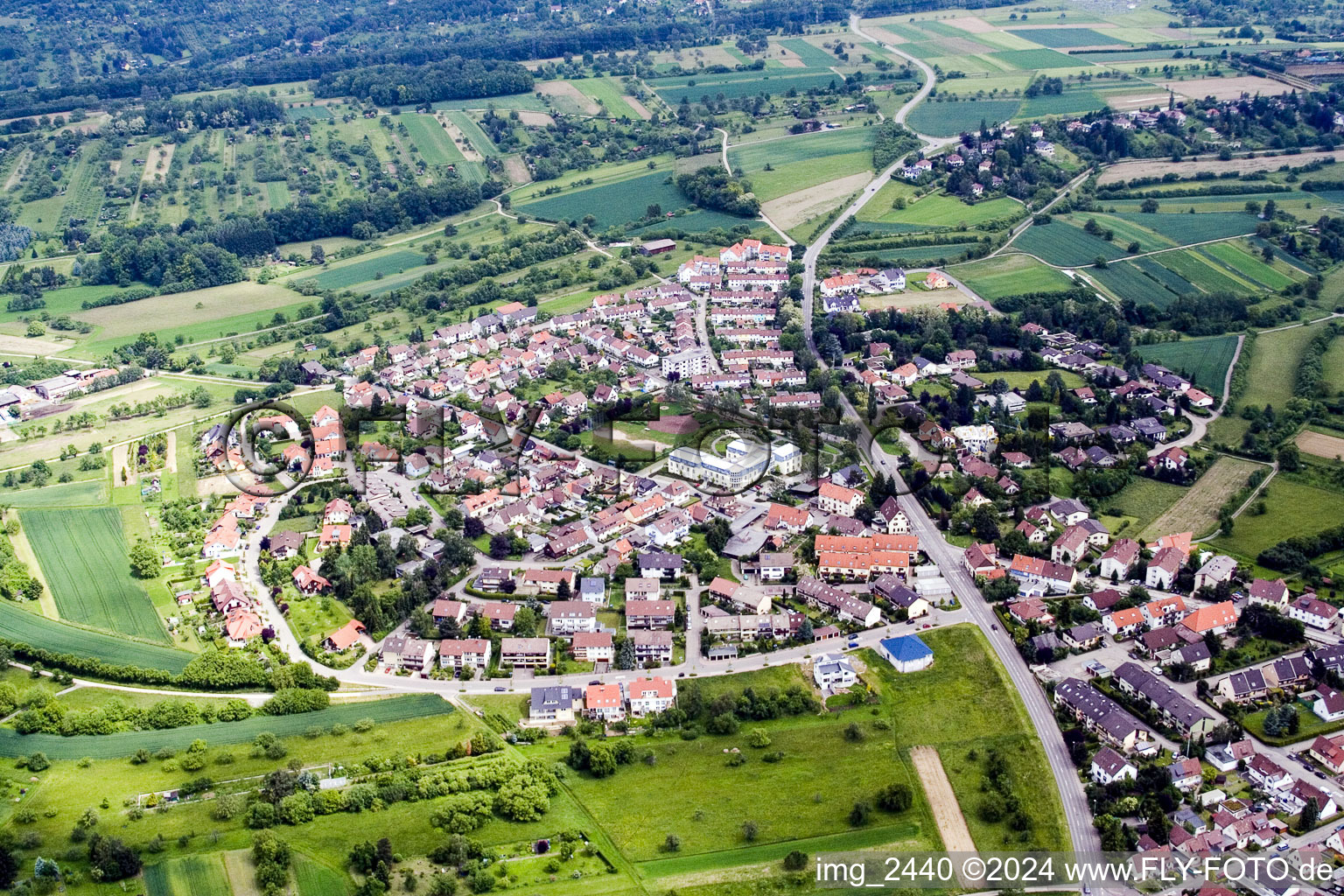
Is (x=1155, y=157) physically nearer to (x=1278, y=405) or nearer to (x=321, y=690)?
(x=1278, y=405)

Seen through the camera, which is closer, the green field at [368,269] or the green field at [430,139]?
the green field at [368,269]

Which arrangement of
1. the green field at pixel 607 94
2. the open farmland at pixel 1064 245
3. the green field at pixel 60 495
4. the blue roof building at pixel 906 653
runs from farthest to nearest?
the green field at pixel 607 94 → the open farmland at pixel 1064 245 → the green field at pixel 60 495 → the blue roof building at pixel 906 653

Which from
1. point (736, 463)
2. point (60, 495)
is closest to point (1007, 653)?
point (736, 463)

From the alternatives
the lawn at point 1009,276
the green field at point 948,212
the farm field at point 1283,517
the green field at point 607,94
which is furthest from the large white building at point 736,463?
the green field at point 607,94

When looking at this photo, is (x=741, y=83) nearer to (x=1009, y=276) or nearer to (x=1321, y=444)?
(x=1009, y=276)

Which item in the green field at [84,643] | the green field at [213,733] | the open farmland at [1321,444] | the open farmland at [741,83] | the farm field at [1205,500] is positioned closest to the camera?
the green field at [213,733]

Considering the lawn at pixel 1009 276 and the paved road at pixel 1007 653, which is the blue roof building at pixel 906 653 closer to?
the paved road at pixel 1007 653

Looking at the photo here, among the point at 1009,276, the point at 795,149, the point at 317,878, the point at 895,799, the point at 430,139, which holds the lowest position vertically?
the point at 895,799
